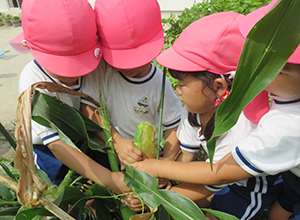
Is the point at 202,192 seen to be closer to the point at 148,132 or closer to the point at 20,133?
the point at 148,132

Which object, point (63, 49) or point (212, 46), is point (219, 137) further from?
point (63, 49)

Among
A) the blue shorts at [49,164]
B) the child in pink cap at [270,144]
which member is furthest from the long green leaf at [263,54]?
the blue shorts at [49,164]

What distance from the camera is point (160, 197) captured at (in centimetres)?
79

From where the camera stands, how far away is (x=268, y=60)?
19.1 inches

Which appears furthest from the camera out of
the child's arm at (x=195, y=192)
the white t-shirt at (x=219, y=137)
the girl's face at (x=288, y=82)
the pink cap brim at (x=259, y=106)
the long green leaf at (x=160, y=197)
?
the child's arm at (x=195, y=192)

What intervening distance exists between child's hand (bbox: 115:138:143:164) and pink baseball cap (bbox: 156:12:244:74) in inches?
15.7

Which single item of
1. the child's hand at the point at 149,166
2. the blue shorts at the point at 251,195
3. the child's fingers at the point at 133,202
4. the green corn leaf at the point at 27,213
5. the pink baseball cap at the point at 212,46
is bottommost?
the blue shorts at the point at 251,195

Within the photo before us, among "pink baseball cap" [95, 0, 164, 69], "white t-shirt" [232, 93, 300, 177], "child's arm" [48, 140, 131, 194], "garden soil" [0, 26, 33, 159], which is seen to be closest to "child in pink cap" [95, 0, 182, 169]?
"pink baseball cap" [95, 0, 164, 69]

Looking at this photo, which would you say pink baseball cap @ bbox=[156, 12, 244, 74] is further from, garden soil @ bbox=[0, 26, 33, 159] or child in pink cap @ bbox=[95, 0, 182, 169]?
garden soil @ bbox=[0, 26, 33, 159]

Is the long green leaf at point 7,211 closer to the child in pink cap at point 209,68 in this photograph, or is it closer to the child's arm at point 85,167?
the child's arm at point 85,167

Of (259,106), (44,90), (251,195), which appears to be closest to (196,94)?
(259,106)

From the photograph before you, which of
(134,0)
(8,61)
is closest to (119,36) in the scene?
(134,0)

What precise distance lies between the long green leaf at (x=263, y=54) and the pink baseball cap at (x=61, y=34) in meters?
0.65

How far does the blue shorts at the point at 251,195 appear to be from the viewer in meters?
1.03
